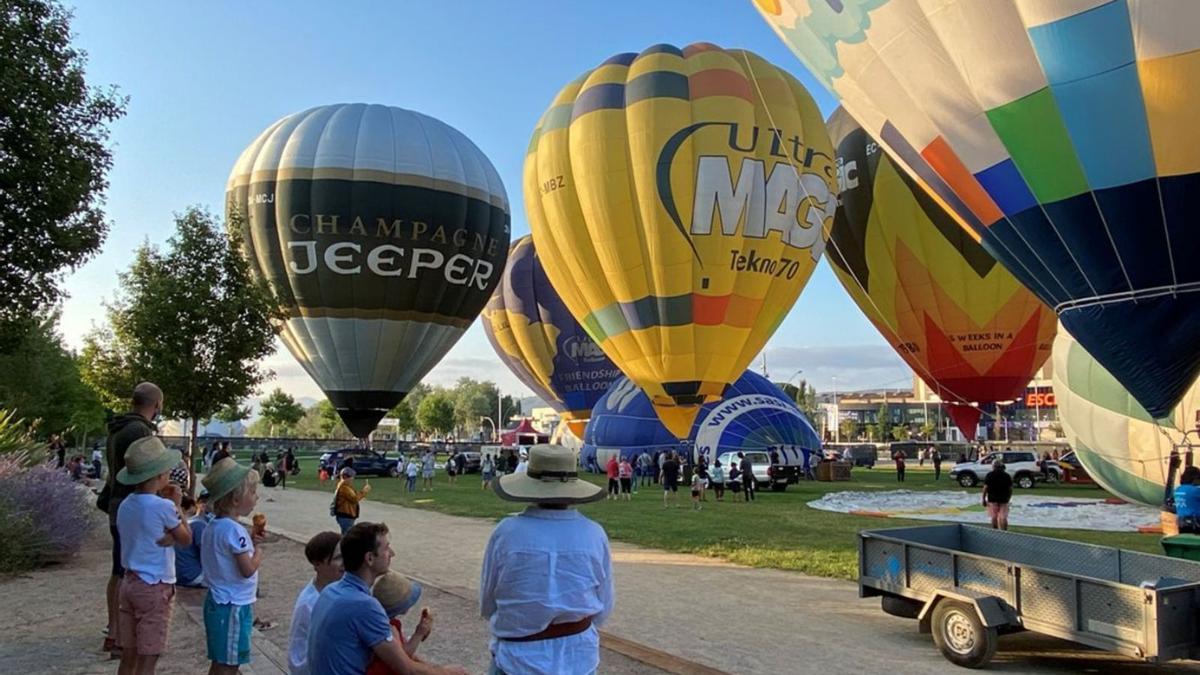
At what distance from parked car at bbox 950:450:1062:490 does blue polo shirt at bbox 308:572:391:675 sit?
2897 cm

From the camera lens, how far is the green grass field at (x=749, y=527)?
12172mm

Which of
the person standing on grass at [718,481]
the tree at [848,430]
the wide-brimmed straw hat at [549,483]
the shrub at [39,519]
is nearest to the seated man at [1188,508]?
the wide-brimmed straw hat at [549,483]

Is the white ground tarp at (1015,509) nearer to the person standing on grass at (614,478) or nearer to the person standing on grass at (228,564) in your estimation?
the person standing on grass at (614,478)

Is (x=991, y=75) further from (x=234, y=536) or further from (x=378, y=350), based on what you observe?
(x=378, y=350)

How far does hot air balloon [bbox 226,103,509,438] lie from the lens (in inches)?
1027

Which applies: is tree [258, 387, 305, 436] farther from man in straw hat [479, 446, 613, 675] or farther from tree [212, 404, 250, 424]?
man in straw hat [479, 446, 613, 675]

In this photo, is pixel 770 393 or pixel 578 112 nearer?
pixel 578 112

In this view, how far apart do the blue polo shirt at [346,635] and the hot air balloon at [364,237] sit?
77.1 ft

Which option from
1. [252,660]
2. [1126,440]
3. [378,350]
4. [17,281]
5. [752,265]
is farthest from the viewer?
[378,350]

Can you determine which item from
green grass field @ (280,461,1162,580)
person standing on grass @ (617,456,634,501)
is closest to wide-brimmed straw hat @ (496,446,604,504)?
green grass field @ (280,461,1162,580)

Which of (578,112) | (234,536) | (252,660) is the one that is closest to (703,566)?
(252,660)

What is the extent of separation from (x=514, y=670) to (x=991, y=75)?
8857 millimetres

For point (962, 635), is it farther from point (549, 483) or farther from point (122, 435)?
point (122, 435)

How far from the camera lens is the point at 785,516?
1811 centimetres
